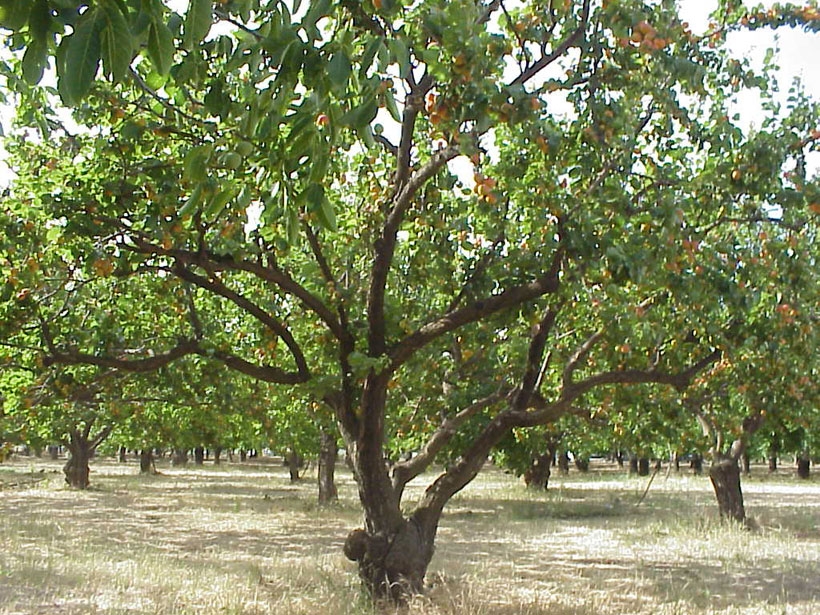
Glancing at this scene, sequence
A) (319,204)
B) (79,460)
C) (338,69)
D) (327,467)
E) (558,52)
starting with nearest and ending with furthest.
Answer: (338,69) → (319,204) → (558,52) → (327,467) → (79,460)

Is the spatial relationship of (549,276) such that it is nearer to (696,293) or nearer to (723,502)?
(696,293)

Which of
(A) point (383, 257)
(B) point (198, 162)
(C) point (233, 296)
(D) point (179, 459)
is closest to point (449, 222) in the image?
(A) point (383, 257)

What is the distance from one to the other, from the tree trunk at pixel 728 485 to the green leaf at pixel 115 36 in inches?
712

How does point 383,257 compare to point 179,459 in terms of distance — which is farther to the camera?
point 179,459

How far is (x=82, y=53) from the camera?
6.98 ft

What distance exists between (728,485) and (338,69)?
1756cm

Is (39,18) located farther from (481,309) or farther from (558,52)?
(481,309)

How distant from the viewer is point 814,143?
7.73 metres

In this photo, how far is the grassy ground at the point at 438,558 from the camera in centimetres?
940

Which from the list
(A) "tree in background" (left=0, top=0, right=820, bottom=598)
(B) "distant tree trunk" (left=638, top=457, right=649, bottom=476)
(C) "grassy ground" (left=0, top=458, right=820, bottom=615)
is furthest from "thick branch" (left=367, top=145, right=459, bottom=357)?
(B) "distant tree trunk" (left=638, top=457, right=649, bottom=476)

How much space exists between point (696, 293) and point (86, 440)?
28542 millimetres

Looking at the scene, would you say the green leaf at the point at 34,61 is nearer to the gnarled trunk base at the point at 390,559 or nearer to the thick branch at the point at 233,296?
the thick branch at the point at 233,296

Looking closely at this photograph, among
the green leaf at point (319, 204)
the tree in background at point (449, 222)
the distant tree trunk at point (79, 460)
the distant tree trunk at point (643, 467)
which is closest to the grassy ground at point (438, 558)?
the tree in background at point (449, 222)

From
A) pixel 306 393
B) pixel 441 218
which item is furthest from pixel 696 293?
pixel 306 393
